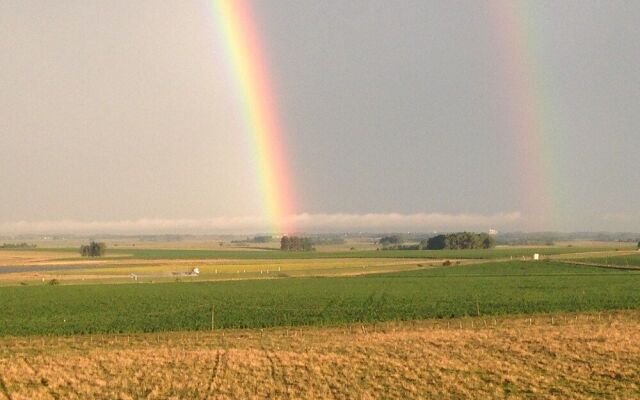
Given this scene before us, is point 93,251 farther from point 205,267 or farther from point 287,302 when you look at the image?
point 287,302

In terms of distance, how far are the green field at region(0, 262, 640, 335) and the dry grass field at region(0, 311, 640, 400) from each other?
17.1ft

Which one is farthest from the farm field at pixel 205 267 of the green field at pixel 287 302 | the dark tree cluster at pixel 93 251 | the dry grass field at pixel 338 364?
the dry grass field at pixel 338 364

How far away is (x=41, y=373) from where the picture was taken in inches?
891

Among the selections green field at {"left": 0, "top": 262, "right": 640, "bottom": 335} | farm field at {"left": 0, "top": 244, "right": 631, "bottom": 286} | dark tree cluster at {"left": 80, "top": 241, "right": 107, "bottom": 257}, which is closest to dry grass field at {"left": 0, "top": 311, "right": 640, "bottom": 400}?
green field at {"left": 0, "top": 262, "right": 640, "bottom": 335}

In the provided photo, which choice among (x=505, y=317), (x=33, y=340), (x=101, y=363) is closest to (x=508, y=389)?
(x=101, y=363)

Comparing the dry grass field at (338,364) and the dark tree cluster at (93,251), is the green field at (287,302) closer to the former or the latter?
the dry grass field at (338,364)

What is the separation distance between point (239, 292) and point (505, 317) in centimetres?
2881

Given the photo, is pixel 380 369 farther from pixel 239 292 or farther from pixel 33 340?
pixel 239 292

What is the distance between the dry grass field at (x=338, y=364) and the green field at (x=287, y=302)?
17.1 feet

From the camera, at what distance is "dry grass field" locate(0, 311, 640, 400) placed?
19.5 meters

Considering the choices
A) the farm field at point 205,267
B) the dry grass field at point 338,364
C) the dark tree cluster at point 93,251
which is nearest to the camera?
the dry grass field at point 338,364

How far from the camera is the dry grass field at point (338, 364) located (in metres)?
19.5

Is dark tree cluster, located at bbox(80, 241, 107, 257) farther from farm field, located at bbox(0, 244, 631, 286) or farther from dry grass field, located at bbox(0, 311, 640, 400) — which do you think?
dry grass field, located at bbox(0, 311, 640, 400)

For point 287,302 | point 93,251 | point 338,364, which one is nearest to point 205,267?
point 287,302
